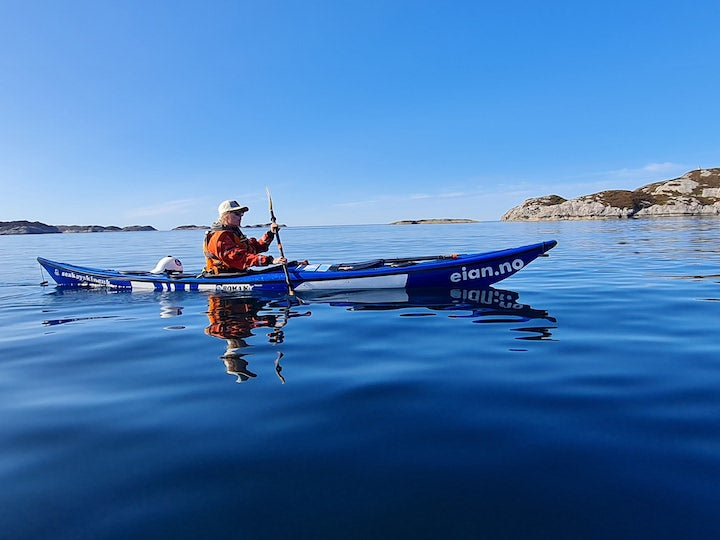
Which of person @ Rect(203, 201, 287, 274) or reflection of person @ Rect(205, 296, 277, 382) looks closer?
reflection of person @ Rect(205, 296, 277, 382)

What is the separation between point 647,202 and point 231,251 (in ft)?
452

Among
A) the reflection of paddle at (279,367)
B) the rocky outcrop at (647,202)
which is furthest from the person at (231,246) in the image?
the rocky outcrop at (647,202)

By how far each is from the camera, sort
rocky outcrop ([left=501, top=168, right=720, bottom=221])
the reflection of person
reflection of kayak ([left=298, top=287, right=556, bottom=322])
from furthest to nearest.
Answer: rocky outcrop ([left=501, top=168, right=720, bottom=221]) → reflection of kayak ([left=298, top=287, right=556, bottom=322]) → the reflection of person

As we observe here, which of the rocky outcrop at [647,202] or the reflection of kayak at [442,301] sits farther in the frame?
the rocky outcrop at [647,202]

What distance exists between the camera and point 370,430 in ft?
11.8

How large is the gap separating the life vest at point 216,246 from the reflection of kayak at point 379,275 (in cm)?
34

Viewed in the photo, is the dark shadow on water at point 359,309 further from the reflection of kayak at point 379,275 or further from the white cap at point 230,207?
the white cap at point 230,207

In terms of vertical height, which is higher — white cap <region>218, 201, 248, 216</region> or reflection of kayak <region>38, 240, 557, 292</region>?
white cap <region>218, 201, 248, 216</region>

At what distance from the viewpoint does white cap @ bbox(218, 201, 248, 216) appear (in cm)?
1130

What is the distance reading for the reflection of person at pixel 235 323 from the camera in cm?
564

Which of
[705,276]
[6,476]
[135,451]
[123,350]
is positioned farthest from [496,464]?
[705,276]

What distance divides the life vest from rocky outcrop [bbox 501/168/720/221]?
11451 centimetres

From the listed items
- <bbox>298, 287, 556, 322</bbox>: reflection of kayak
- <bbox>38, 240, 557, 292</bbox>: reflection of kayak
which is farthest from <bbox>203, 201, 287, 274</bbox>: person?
<bbox>298, 287, 556, 322</bbox>: reflection of kayak

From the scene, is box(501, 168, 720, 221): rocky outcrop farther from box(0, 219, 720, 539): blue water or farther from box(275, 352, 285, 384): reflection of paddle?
box(275, 352, 285, 384): reflection of paddle
